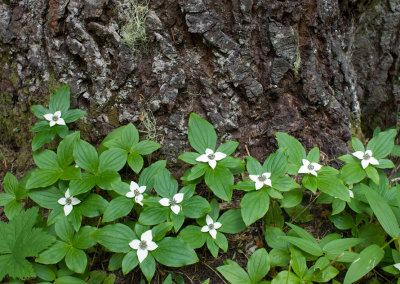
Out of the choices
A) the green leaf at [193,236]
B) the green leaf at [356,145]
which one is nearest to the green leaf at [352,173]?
the green leaf at [356,145]

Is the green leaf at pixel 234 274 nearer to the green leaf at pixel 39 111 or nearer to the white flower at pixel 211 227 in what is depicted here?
the white flower at pixel 211 227

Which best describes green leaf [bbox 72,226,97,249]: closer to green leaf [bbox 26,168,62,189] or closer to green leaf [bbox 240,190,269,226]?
green leaf [bbox 26,168,62,189]

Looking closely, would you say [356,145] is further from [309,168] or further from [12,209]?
[12,209]

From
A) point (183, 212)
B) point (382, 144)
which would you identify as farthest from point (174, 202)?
point (382, 144)

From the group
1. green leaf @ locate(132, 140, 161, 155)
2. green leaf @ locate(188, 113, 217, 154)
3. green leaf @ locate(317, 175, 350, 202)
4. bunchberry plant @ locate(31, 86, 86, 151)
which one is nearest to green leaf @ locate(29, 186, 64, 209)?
bunchberry plant @ locate(31, 86, 86, 151)

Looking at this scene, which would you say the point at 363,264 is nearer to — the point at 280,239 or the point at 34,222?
the point at 280,239
